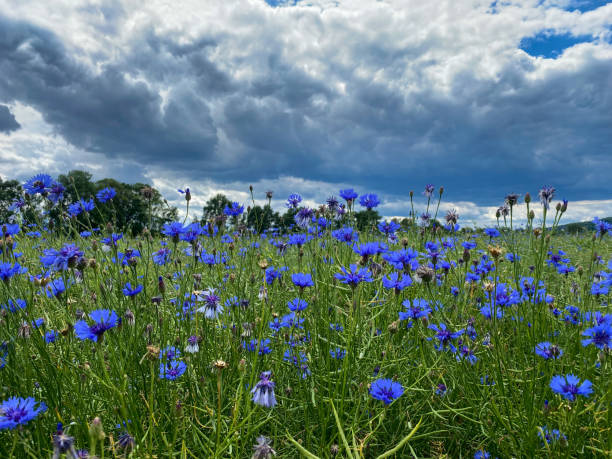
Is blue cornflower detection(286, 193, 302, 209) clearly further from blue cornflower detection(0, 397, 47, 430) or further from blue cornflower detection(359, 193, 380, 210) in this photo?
blue cornflower detection(0, 397, 47, 430)

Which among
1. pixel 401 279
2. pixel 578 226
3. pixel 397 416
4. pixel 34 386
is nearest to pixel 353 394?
pixel 397 416

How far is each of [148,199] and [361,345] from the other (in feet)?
5.57

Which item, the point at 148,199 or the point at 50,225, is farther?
the point at 50,225

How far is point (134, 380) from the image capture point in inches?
74.5

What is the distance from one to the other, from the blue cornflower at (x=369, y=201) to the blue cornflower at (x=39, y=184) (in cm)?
240

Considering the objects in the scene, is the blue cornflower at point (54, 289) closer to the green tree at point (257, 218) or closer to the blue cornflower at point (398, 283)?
the green tree at point (257, 218)

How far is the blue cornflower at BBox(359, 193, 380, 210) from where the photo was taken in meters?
3.05

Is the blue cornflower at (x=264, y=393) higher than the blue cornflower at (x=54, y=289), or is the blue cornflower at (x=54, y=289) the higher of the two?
the blue cornflower at (x=54, y=289)

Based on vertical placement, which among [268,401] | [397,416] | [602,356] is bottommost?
[397,416]

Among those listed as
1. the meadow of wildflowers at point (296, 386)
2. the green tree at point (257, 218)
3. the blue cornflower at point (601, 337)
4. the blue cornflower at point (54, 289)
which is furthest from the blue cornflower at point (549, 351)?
the blue cornflower at point (54, 289)

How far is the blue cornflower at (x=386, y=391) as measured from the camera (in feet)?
5.29

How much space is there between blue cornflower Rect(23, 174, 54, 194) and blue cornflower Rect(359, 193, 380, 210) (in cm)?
240

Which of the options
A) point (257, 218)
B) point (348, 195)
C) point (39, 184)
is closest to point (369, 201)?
point (348, 195)

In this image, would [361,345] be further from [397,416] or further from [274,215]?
[274,215]
